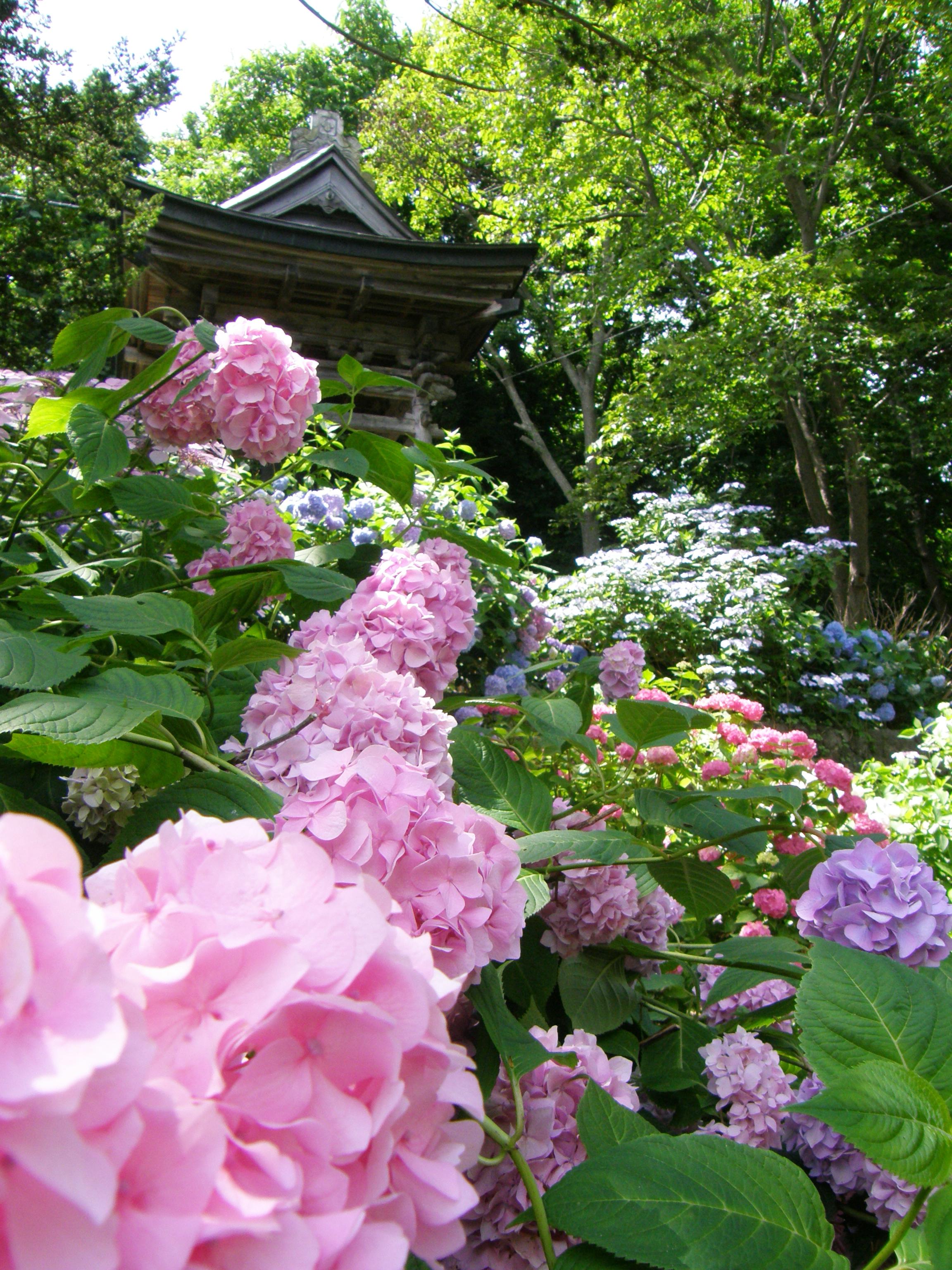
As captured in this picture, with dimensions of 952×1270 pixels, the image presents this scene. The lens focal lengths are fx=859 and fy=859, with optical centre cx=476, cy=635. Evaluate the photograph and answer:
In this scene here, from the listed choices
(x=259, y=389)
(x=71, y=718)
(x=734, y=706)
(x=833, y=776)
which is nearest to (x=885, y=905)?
(x=71, y=718)

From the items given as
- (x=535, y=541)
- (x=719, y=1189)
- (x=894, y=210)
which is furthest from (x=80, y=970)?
(x=894, y=210)

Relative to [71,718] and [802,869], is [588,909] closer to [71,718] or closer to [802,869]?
[802,869]

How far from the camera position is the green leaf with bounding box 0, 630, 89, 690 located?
2.02ft

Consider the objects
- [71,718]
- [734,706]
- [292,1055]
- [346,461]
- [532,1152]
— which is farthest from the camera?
[734,706]

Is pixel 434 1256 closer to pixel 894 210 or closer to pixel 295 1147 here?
pixel 295 1147

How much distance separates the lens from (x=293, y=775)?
0.73 metres

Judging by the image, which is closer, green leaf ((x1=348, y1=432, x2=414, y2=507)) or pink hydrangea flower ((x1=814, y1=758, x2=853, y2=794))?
green leaf ((x1=348, y1=432, x2=414, y2=507))

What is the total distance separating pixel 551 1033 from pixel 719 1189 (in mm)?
281

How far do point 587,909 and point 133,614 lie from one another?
64 cm

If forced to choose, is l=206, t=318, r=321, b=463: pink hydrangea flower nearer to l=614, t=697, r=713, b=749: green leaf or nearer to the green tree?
l=614, t=697, r=713, b=749: green leaf

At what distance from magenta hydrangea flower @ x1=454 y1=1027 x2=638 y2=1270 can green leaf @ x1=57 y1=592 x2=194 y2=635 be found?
0.50m

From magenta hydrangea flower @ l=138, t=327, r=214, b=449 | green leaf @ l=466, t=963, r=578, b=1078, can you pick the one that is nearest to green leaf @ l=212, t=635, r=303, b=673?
green leaf @ l=466, t=963, r=578, b=1078

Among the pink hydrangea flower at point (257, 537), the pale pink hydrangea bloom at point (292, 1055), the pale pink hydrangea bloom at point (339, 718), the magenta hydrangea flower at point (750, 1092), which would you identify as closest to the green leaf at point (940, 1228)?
the pale pink hydrangea bloom at point (292, 1055)

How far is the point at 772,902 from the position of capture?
7.13 feet
